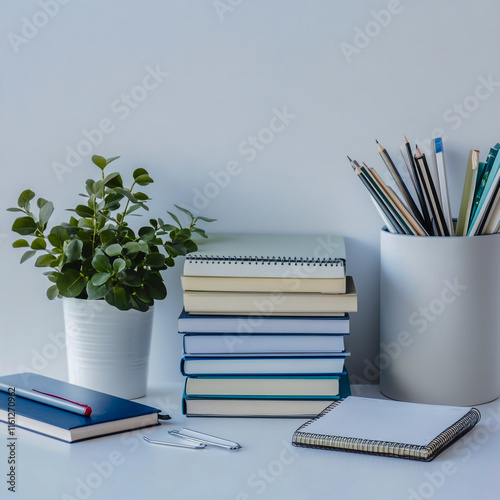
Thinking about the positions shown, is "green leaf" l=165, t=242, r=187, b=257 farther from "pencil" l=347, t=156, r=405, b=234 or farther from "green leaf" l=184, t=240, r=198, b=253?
"pencil" l=347, t=156, r=405, b=234

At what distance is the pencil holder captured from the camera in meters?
0.87

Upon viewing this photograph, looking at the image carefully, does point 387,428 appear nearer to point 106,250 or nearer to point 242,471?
point 242,471

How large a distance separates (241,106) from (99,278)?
0.35m

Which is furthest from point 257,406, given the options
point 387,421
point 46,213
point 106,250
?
point 46,213

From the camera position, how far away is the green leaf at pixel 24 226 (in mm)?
934

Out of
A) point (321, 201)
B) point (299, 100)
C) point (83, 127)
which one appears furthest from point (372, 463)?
point (83, 127)

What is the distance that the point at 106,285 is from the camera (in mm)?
878

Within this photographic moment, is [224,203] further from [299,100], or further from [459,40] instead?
[459,40]

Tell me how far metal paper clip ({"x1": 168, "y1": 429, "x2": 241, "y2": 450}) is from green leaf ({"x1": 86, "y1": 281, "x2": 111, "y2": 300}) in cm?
19

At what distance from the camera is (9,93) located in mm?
1063

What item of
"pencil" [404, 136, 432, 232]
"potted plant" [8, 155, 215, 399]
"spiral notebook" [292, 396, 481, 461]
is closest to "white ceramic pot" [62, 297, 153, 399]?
"potted plant" [8, 155, 215, 399]

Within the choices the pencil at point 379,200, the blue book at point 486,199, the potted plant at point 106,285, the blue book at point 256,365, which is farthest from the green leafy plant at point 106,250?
the blue book at point 486,199

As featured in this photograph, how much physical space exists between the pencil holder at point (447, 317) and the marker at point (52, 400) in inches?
16.3

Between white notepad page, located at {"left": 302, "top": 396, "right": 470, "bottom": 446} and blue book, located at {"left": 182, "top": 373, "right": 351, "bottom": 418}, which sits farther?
blue book, located at {"left": 182, "top": 373, "right": 351, "bottom": 418}
